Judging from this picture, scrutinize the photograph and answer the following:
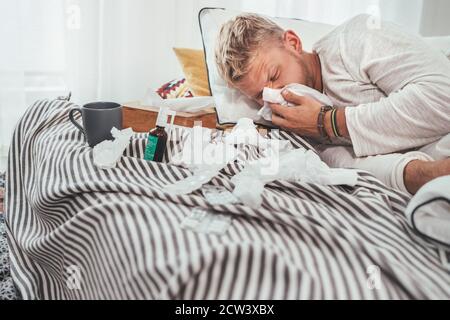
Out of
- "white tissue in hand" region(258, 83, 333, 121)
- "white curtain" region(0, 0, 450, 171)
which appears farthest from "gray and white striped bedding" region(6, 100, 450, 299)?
"white curtain" region(0, 0, 450, 171)

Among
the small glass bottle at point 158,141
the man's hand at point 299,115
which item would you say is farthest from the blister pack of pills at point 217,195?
the man's hand at point 299,115

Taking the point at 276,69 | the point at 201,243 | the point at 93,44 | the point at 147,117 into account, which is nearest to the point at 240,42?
the point at 276,69

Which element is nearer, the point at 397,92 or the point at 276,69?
the point at 397,92

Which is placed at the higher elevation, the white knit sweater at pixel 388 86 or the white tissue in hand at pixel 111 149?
the white knit sweater at pixel 388 86

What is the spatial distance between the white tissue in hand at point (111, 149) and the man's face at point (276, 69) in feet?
1.31

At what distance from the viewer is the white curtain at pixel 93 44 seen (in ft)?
4.90

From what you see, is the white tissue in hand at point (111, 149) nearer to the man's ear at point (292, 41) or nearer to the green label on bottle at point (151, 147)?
the green label on bottle at point (151, 147)

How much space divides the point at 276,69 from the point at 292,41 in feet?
0.37

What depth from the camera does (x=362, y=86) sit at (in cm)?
99

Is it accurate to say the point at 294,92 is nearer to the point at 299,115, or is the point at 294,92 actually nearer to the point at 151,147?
the point at 299,115

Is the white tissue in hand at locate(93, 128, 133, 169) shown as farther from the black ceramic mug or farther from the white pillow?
the white pillow

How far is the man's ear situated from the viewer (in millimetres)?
1093
